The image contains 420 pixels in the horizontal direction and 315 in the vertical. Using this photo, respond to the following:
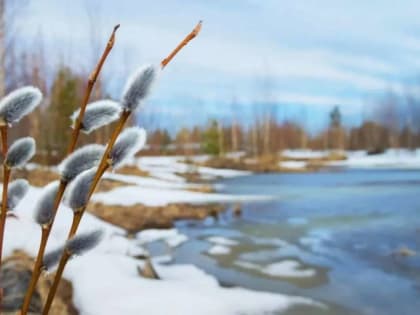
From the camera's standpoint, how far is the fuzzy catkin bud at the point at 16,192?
0.68 metres

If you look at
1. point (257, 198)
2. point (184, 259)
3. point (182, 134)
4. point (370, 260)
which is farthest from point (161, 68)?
point (182, 134)

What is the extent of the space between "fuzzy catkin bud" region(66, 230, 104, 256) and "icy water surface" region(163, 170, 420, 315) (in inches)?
137

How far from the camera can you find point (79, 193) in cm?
58

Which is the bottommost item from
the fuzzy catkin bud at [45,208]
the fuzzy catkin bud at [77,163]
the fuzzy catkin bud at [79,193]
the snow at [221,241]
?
the snow at [221,241]

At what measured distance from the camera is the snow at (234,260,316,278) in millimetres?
5246

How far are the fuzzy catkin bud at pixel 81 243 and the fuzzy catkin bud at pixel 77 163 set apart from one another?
2.8 inches

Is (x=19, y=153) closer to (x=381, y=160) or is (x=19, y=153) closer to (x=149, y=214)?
(x=149, y=214)

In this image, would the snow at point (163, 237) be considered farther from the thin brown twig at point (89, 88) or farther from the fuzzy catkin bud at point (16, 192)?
the thin brown twig at point (89, 88)

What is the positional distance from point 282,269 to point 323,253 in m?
1.12

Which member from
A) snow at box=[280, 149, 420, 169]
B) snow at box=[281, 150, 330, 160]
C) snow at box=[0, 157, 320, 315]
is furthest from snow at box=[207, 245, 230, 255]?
snow at box=[281, 150, 330, 160]

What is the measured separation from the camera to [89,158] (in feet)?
1.90

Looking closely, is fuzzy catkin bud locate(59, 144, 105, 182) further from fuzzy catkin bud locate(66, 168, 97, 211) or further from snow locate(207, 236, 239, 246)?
snow locate(207, 236, 239, 246)

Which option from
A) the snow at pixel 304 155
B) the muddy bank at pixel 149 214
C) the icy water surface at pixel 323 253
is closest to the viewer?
the icy water surface at pixel 323 253

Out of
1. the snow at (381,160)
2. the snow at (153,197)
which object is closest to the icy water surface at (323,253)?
the snow at (153,197)
